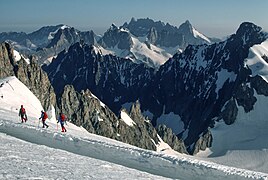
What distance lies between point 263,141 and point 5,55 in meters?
114

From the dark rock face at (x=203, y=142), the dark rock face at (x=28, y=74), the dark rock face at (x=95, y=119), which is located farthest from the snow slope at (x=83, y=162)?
the dark rock face at (x=203, y=142)

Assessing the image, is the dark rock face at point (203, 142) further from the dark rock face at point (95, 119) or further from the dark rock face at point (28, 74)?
the dark rock face at point (28, 74)

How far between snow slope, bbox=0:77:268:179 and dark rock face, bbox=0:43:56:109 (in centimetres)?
7934

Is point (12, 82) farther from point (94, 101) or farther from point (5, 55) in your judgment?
point (94, 101)

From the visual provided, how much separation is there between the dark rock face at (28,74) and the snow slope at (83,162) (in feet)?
260

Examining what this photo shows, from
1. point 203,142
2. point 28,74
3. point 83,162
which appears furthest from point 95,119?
point 83,162

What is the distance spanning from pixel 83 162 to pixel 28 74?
109 m

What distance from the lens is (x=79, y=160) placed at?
3225 cm

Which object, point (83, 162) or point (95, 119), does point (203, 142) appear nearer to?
point (95, 119)

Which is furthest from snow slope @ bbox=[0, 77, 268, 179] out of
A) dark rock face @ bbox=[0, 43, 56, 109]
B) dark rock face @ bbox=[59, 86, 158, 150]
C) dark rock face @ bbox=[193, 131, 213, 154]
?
dark rock face @ bbox=[193, 131, 213, 154]

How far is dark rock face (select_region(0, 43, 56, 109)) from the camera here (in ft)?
406

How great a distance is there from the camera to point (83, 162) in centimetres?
3161

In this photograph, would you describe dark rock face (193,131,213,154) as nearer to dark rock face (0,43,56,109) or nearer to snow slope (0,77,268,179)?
dark rock face (0,43,56,109)

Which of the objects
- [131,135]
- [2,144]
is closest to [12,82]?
[2,144]
